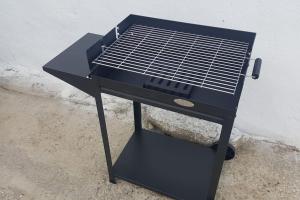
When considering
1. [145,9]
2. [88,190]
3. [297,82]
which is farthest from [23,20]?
[297,82]

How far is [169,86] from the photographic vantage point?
1181mm

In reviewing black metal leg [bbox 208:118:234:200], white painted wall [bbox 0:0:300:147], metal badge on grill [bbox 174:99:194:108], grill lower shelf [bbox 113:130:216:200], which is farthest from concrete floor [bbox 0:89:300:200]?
metal badge on grill [bbox 174:99:194:108]

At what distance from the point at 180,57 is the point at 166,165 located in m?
0.78

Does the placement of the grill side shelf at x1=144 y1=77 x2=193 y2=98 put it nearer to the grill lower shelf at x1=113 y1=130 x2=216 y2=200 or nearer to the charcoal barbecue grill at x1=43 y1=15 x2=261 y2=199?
the charcoal barbecue grill at x1=43 y1=15 x2=261 y2=199

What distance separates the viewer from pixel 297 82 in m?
1.76

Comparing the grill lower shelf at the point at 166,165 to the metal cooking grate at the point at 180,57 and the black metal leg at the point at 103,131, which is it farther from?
the metal cooking grate at the point at 180,57

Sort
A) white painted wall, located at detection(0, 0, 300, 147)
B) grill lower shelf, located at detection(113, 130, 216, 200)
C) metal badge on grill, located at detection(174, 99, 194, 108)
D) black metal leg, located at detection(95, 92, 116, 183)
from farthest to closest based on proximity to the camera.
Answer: grill lower shelf, located at detection(113, 130, 216, 200), white painted wall, located at detection(0, 0, 300, 147), black metal leg, located at detection(95, 92, 116, 183), metal badge on grill, located at detection(174, 99, 194, 108)

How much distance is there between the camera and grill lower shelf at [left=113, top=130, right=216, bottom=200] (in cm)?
174

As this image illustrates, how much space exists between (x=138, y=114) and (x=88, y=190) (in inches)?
22.8

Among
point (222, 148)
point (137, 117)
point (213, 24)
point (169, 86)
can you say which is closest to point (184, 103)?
point (169, 86)

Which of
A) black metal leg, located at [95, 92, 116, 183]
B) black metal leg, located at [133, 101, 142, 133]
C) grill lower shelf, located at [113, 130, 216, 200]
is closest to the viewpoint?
black metal leg, located at [95, 92, 116, 183]

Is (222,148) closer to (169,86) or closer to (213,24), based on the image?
(169,86)

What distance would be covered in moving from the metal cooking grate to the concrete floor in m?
0.86

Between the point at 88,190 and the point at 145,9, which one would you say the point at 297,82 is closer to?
the point at 145,9
